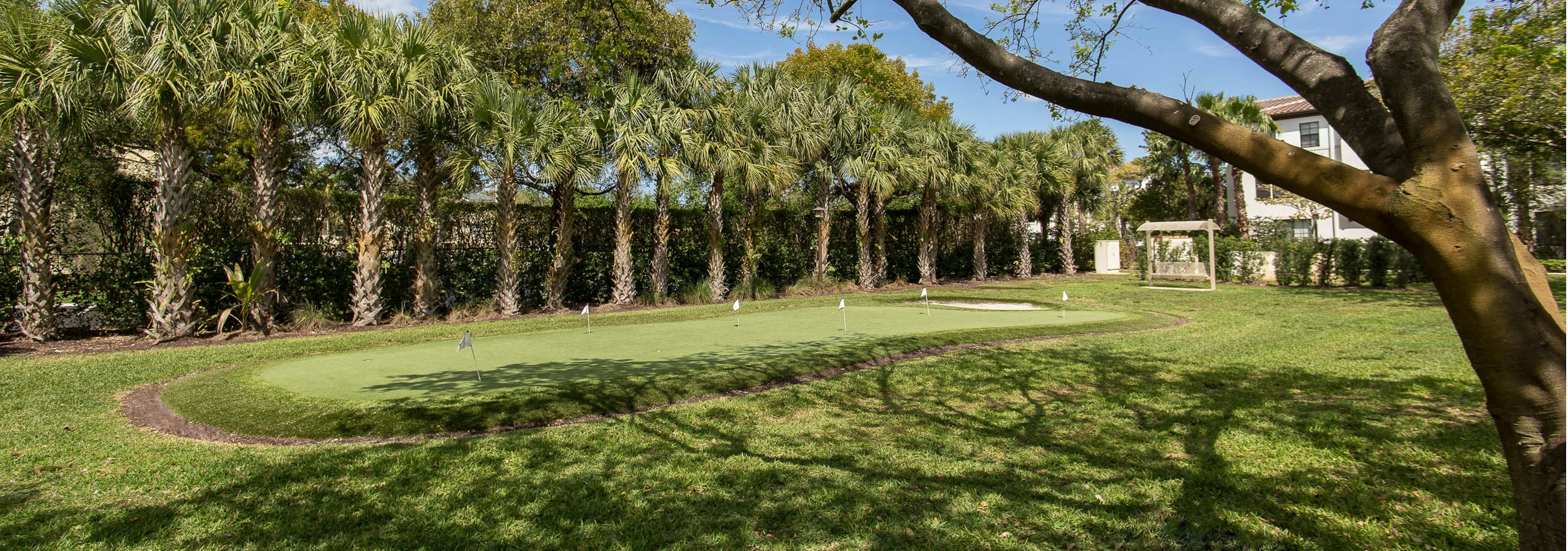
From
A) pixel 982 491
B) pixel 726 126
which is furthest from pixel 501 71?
pixel 982 491

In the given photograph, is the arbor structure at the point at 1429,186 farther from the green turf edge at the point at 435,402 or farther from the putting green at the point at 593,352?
the putting green at the point at 593,352

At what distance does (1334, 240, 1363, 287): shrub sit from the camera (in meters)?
17.8

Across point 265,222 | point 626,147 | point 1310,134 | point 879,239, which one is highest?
point 1310,134

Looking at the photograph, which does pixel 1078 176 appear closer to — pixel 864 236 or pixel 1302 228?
pixel 864 236

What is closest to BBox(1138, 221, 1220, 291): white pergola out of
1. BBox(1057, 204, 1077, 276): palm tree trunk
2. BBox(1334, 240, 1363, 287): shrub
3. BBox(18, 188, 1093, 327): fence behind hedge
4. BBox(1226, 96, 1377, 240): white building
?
BBox(1334, 240, 1363, 287): shrub

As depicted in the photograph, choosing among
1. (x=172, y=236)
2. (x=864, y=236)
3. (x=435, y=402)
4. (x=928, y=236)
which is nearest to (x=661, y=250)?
(x=864, y=236)

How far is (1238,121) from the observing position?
26.8 meters

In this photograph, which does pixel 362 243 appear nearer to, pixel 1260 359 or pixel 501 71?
pixel 501 71

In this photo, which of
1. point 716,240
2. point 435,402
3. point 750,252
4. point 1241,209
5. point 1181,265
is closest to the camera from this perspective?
point 435,402

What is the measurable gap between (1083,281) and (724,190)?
11329 millimetres

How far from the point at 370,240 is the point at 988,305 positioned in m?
11.8

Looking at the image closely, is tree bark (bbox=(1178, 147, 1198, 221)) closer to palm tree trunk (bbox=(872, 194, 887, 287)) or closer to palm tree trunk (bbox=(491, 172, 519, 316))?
palm tree trunk (bbox=(872, 194, 887, 287))

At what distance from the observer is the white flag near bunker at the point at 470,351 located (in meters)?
6.04

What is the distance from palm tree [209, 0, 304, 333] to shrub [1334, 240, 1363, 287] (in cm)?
2207
